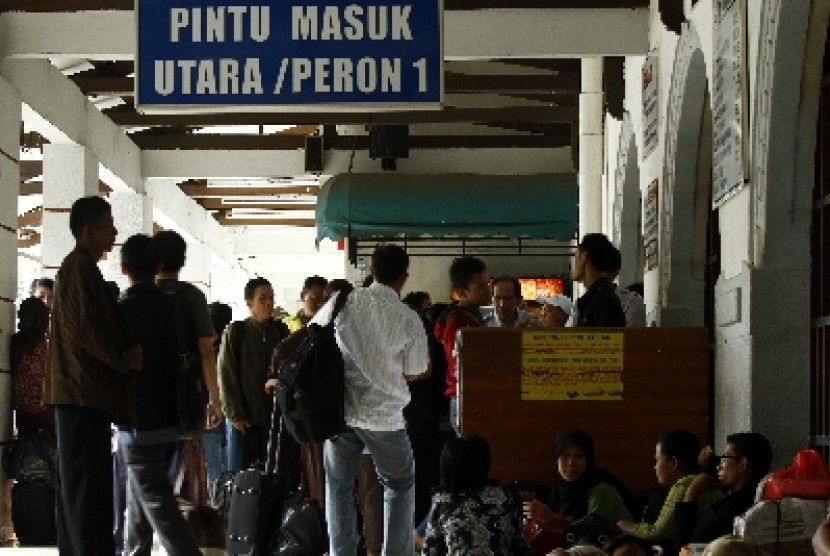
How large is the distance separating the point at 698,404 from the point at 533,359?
741mm

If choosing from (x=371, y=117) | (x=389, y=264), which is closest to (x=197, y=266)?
(x=371, y=117)

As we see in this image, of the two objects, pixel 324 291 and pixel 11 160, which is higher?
pixel 11 160

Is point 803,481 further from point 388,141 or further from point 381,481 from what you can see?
point 388,141

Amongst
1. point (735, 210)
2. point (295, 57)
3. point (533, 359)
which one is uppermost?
Answer: point (295, 57)

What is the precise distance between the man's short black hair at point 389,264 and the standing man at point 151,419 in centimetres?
94

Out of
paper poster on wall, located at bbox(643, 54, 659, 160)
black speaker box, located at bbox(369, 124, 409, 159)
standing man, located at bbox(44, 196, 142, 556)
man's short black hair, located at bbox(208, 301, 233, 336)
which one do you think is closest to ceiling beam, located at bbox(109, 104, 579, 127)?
black speaker box, located at bbox(369, 124, 409, 159)

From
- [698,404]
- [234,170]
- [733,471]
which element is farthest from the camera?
[234,170]

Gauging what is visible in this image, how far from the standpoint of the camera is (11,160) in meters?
10.9

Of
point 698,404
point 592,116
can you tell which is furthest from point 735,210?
point 592,116

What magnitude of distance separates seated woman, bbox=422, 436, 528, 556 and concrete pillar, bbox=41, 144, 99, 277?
302 inches

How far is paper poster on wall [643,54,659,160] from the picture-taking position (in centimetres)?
1020

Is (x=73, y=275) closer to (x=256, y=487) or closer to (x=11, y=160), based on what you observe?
(x=256, y=487)

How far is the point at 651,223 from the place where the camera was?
34.3ft

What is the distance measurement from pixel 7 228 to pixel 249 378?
216 centimetres
